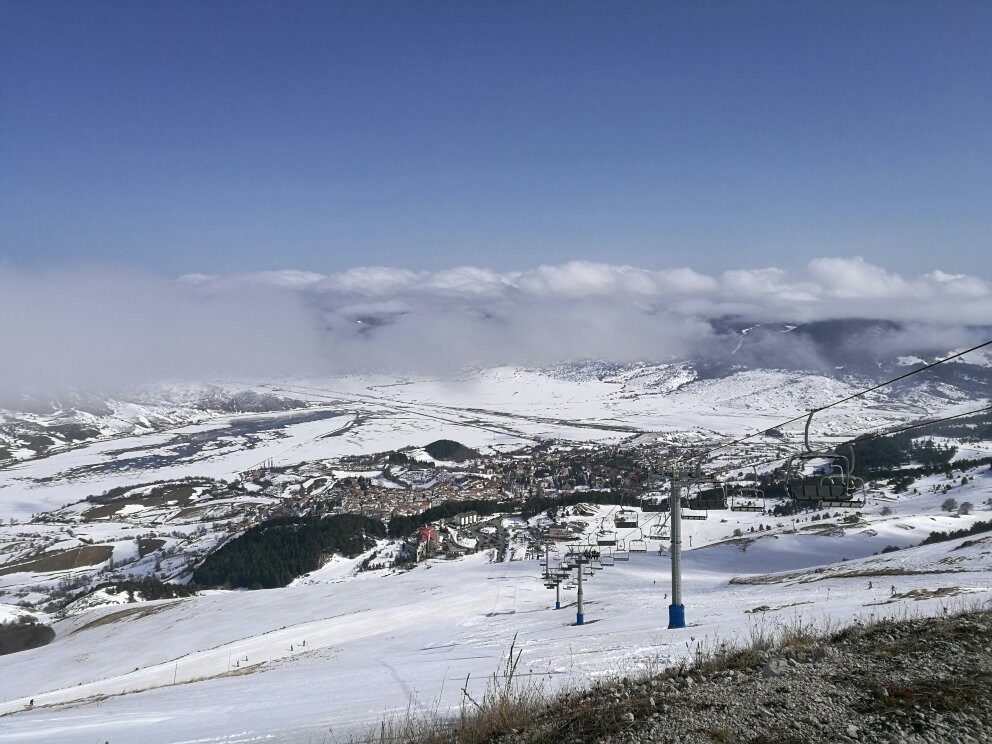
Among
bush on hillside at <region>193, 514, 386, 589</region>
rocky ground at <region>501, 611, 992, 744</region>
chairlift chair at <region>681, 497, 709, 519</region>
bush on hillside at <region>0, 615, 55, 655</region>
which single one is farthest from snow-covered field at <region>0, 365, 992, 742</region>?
bush on hillside at <region>193, 514, 386, 589</region>

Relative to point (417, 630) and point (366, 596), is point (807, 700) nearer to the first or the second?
point (417, 630)

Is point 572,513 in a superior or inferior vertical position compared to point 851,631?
inferior

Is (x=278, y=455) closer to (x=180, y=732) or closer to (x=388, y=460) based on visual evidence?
(x=388, y=460)

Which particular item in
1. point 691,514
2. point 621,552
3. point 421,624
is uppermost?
point 691,514

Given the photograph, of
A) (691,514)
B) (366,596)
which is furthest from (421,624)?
(691,514)

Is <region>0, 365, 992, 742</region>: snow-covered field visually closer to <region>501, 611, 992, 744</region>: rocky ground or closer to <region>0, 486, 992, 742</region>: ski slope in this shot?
<region>0, 486, 992, 742</region>: ski slope

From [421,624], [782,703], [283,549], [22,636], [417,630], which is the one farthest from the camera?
[283,549]

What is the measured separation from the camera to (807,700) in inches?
211

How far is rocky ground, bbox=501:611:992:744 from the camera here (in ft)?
15.8

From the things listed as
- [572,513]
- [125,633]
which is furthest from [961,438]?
[125,633]

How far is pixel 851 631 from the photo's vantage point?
808cm

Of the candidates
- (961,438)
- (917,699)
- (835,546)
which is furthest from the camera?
(961,438)

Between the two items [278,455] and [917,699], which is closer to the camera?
[917,699]

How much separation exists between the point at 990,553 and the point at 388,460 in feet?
466
